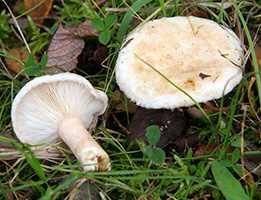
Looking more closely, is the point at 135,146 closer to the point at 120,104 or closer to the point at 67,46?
Answer: the point at 120,104

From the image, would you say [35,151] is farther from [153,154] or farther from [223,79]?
[223,79]

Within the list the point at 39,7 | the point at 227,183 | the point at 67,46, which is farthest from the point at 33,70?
the point at 227,183

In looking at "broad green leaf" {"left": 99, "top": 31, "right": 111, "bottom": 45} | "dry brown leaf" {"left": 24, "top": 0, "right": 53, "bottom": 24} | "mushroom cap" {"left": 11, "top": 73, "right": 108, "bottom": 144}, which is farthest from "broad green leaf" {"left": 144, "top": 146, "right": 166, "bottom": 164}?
"dry brown leaf" {"left": 24, "top": 0, "right": 53, "bottom": 24}

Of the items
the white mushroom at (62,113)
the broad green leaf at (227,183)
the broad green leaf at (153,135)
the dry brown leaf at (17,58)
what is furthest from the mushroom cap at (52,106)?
the broad green leaf at (227,183)

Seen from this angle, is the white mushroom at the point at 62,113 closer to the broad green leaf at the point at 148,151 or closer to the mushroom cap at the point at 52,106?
the mushroom cap at the point at 52,106

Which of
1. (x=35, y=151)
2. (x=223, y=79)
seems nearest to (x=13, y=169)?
(x=35, y=151)
